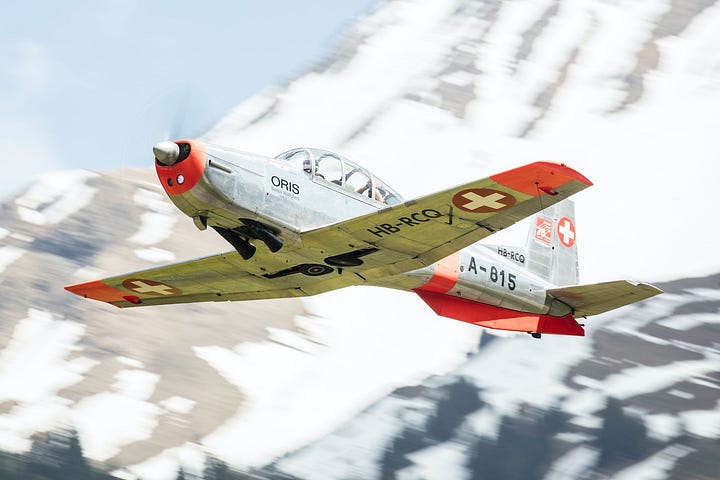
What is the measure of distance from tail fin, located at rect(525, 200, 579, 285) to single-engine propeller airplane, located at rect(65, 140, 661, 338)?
6 centimetres

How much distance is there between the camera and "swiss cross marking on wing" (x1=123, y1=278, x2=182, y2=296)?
18.2 meters

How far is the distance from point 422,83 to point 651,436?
309ft

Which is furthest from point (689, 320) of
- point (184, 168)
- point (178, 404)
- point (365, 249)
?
point (184, 168)

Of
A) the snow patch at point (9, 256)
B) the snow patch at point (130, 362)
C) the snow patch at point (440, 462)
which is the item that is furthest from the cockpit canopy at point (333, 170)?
the snow patch at point (9, 256)

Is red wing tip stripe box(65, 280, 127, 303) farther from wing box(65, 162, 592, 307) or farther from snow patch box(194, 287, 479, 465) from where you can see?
snow patch box(194, 287, 479, 465)

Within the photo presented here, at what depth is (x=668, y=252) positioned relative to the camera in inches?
4114

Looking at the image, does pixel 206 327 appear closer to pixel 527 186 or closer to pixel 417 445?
pixel 417 445

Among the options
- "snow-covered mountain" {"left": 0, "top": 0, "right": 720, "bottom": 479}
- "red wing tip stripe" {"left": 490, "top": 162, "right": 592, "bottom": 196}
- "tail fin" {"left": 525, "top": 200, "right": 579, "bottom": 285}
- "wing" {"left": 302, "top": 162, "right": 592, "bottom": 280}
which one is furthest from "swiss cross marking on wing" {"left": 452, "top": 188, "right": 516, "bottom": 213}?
"snow-covered mountain" {"left": 0, "top": 0, "right": 720, "bottom": 479}

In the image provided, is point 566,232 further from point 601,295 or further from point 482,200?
point 482,200

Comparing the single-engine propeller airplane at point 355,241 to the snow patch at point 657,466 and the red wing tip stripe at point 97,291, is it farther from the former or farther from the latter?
the snow patch at point 657,466

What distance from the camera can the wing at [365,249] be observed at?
43.2 ft

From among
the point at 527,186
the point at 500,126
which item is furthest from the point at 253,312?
the point at 527,186

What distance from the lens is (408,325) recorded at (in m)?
94.4

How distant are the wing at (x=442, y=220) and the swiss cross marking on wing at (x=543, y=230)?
493 centimetres
